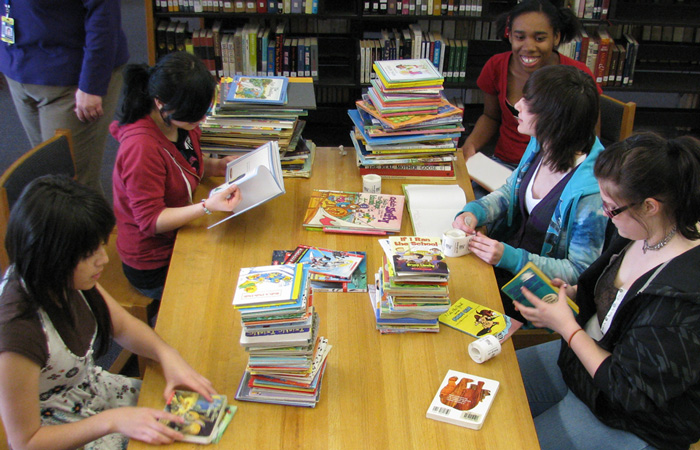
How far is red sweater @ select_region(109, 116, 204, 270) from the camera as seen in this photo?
6.16ft

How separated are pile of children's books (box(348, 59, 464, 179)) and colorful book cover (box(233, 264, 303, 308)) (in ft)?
3.33

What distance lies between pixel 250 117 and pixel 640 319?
152 centimetres

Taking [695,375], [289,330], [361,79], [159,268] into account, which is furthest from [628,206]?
[361,79]

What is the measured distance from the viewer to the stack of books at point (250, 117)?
2256mm

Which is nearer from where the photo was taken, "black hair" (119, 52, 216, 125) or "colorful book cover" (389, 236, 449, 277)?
"colorful book cover" (389, 236, 449, 277)

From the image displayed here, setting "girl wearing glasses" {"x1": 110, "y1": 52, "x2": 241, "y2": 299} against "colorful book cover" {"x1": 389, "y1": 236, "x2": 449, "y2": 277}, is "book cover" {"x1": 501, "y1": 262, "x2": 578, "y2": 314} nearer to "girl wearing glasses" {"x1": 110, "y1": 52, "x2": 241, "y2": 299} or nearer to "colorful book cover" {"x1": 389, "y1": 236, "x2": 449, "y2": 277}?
"colorful book cover" {"x1": 389, "y1": 236, "x2": 449, "y2": 277}

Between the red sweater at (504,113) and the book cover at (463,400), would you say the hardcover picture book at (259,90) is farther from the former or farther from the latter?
the book cover at (463,400)

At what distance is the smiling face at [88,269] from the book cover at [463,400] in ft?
2.59

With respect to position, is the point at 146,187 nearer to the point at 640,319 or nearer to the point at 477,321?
the point at 477,321

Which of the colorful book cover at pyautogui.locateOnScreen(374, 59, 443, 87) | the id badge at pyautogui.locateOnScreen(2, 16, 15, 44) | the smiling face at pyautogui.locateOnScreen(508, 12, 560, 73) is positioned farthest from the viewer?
the smiling face at pyautogui.locateOnScreen(508, 12, 560, 73)

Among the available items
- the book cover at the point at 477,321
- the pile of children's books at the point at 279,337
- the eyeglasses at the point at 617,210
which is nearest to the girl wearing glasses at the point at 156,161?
the pile of children's books at the point at 279,337

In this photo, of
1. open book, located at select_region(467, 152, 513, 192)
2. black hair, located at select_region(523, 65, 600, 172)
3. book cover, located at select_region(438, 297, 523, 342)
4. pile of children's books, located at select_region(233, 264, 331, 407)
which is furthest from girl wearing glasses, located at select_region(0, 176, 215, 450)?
open book, located at select_region(467, 152, 513, 192)

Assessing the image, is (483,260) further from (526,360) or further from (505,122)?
(505,122)

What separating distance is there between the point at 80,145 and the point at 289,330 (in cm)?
196
